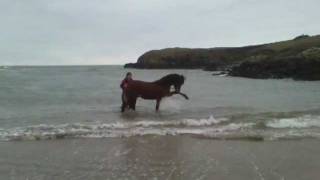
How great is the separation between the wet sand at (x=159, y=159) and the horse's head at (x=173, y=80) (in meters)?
6.81

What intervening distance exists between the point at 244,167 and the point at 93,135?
499cm

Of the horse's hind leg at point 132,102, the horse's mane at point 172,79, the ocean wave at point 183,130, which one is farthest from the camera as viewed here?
the horse's hind leg at point 132,102

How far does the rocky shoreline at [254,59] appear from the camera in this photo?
5616 centimetres

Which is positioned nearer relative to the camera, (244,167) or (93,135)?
(244,167)

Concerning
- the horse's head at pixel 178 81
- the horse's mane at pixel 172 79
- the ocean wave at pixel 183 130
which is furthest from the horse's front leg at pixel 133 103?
the ocean wave at pixel 183 130

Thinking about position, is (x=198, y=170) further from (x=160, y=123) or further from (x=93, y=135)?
(x=160, y=123)

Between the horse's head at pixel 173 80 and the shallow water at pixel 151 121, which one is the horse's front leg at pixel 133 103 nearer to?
the shallow water at pixel 151 121

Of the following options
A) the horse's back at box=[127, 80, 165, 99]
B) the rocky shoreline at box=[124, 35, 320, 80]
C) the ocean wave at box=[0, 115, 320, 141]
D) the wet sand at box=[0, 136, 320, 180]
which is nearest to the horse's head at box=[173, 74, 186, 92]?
the horse's back at box=[127, 80, 165, 99]

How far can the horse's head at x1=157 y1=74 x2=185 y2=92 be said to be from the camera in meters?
19.6

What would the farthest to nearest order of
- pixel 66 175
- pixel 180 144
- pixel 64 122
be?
pixel 64 122 → pixel 180 144 → pixel 66 175

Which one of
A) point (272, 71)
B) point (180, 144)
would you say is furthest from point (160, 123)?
point (272, 71)

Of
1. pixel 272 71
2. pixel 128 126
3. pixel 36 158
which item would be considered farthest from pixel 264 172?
pixel 272 71

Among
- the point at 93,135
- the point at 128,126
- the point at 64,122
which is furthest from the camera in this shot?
the point at 64,122

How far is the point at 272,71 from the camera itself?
59688 millimetres
